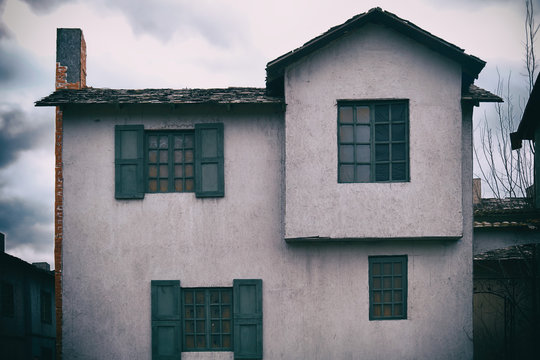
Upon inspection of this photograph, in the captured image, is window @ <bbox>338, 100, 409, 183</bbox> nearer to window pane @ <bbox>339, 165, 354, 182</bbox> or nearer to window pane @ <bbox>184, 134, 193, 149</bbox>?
window pane @ <bbox>339, 165, 354, 182</bbox>

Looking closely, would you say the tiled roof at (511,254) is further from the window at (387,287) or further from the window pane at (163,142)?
the window pane at (163,142)

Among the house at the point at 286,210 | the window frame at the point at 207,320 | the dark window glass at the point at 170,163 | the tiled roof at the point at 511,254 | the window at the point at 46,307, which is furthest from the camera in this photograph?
the window at the point at 46,307

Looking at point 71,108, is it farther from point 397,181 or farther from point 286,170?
point 397,181

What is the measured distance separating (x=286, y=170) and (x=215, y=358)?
4.55m

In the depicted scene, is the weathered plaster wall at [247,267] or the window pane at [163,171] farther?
the window pane at [163,171]

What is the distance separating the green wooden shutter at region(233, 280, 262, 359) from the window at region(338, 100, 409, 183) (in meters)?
3.23

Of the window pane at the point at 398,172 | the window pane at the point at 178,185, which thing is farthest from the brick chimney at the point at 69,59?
the window pane at the point at 398,172

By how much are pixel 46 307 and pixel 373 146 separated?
16.2 meters

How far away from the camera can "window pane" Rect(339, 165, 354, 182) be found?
43.2 feet

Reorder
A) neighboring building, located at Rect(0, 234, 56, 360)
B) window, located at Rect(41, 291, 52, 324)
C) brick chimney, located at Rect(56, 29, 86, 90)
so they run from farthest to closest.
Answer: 1. window, located at Rect(41, 291, 52, 324)
2. neighboring building, located at Rect(0, 234, 56, 360)
3. brick chimney, located at Rect(56, 29, 86, 90)

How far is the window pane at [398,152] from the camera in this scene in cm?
1318

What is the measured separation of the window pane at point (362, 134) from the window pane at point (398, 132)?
587 millimetres

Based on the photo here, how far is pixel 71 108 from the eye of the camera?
1386 cm

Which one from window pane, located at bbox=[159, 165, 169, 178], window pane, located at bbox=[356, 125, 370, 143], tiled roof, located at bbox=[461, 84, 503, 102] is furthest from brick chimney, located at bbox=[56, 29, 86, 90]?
tiled roof, located at bbox=[461, 84, 503, 102]
